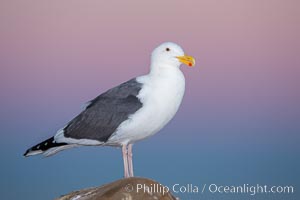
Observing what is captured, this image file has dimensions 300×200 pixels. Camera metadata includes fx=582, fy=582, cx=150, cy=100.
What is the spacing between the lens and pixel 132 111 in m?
5.73

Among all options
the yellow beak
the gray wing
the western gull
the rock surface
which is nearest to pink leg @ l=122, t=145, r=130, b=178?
the western gull

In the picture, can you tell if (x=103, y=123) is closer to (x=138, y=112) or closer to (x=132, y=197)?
(x=138, y=112)

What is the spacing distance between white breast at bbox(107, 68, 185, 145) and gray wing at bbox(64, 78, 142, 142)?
7 centimetres

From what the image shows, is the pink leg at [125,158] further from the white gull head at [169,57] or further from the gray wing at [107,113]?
the white gull head at [169,57]

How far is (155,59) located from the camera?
5930mm

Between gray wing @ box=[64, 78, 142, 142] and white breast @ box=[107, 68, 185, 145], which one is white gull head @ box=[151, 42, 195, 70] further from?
gray wing @ box=[64, 78, 142, 142]

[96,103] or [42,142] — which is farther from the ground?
[96,103]

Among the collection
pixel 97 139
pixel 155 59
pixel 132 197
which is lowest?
pixel 132 197

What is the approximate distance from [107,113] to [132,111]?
0.32 m

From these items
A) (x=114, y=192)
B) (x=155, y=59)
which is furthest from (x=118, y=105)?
(x=114, y=192)

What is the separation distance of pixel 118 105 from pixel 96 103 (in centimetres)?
29

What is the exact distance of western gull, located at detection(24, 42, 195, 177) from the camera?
5660 millimetres
